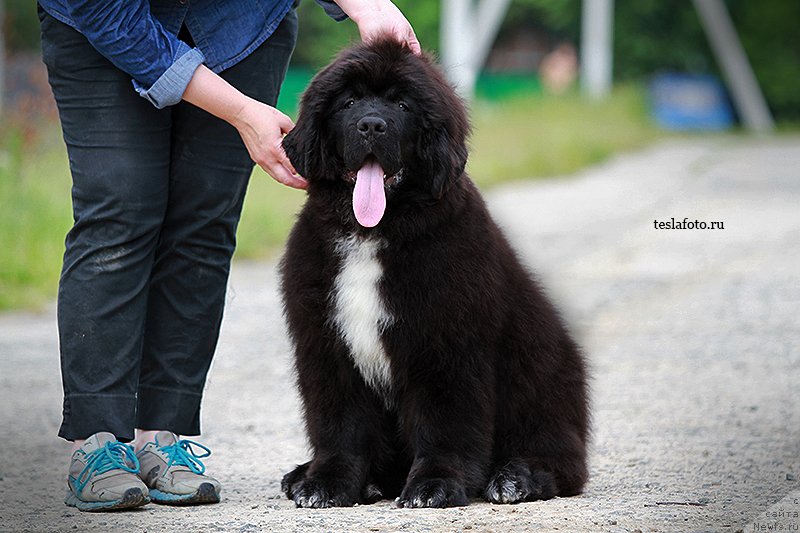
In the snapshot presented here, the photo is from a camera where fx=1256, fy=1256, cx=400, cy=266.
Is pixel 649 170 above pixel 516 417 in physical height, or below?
above

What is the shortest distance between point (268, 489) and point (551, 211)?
871 centimetres

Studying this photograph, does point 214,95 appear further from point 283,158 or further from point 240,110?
point 283,158

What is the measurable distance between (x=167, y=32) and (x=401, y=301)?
1019 millimetres

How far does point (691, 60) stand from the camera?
1182 inches

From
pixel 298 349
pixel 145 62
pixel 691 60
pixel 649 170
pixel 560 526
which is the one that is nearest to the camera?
pixel 560 526

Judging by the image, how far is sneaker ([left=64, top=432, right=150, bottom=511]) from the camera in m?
3.42

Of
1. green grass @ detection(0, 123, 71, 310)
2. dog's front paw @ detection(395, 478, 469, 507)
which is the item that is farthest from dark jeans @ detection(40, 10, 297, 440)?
green grass @ detection(0, 123, 71, 310)

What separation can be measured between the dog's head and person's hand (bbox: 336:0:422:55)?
0.09 meters

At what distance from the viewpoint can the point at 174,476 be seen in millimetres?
3615

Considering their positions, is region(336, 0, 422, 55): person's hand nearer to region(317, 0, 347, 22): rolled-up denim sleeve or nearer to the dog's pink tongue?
region(317, 0, 347, 22): rolled-up denim sleeve

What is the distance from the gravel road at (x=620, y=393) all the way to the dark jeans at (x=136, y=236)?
35cm

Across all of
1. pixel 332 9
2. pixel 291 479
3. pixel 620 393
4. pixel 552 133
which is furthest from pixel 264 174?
pixel 291 479

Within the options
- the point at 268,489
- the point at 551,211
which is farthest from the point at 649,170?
the point at 268,489

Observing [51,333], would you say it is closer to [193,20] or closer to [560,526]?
[193,20]
